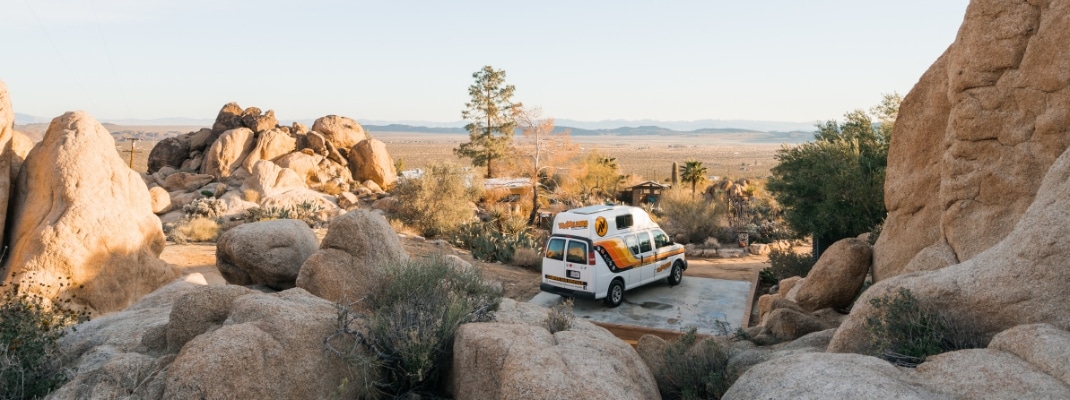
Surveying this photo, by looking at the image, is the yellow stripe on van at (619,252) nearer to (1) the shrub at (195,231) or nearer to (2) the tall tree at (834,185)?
(2) the tall tree at (834,185)

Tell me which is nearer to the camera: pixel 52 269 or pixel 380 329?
pixel 380 329

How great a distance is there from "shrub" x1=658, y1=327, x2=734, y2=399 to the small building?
93.6ft

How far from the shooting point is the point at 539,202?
108 ft

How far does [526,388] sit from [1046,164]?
5845 mm

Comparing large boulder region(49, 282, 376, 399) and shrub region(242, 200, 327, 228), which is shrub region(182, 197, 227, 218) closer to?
shrub region(242, 200, 327, 228)

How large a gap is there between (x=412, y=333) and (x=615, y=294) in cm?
957

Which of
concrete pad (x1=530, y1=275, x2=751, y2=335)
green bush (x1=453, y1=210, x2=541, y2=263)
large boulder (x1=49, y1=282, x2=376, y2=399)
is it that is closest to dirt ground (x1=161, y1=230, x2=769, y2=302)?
green bush (x1=453, y1=210, x2=541, y2=263)

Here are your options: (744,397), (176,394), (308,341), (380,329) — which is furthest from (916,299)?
(176,394)

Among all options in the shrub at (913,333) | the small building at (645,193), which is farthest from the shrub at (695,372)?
the small building at (645,193)

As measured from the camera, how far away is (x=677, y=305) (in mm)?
14555

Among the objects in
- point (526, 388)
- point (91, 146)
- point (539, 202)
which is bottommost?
point (539, 202)

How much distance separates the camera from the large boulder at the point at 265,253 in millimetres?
10000

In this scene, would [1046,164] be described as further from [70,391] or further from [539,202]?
[539,202]

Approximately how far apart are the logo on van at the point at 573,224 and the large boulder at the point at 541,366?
8.14m
